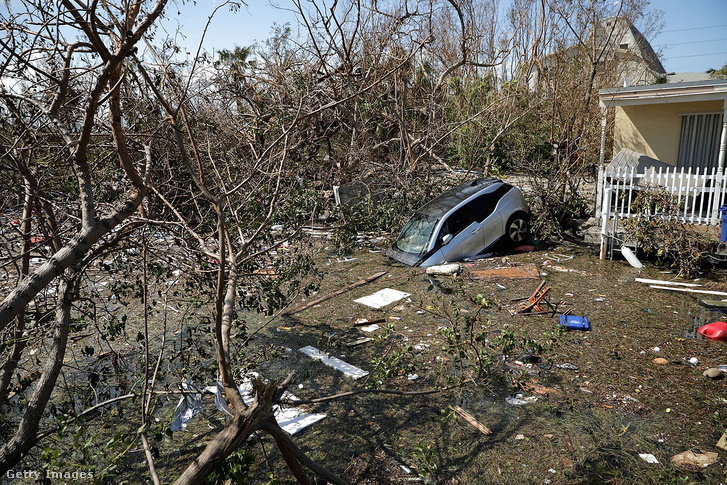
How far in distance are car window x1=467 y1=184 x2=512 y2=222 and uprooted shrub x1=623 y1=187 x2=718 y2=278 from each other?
7.75ft

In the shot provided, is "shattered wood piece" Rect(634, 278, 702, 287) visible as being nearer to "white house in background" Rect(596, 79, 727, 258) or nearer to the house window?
"white house in background" Rect(596, 79, 727, 258)

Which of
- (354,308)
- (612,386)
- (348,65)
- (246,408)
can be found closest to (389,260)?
(354,308)

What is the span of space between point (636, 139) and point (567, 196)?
10.5ft

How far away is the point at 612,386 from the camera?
4699 mm

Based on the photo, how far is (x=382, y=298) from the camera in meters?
7.47

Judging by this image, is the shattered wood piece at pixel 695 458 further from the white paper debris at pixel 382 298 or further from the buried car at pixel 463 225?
the buried car at pixel 463 225

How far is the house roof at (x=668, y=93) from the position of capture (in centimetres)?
988

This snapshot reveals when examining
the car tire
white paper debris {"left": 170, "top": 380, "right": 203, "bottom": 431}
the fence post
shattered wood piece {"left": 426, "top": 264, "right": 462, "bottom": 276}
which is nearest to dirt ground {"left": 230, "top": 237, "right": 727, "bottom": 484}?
shattered wood piece {"left": 426, "top": 264, "right": 462, "bottom": 276}

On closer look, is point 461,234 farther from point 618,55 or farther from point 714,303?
point 618,55

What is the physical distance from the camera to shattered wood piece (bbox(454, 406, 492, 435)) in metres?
4.10

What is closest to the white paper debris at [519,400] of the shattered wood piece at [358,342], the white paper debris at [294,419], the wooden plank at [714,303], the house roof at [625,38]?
the white paper debris at [294,419]

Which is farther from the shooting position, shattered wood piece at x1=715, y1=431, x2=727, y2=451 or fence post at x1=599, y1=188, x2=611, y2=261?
fence post at x1=599, y1=188, x2=611, y2=261

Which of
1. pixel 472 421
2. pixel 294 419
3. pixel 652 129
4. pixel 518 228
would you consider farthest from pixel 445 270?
pixel 652 129

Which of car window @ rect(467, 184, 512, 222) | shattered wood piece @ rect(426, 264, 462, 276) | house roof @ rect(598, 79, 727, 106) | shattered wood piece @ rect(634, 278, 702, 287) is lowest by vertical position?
shattered wood piece @ rect(634, 278, 702, 287)
